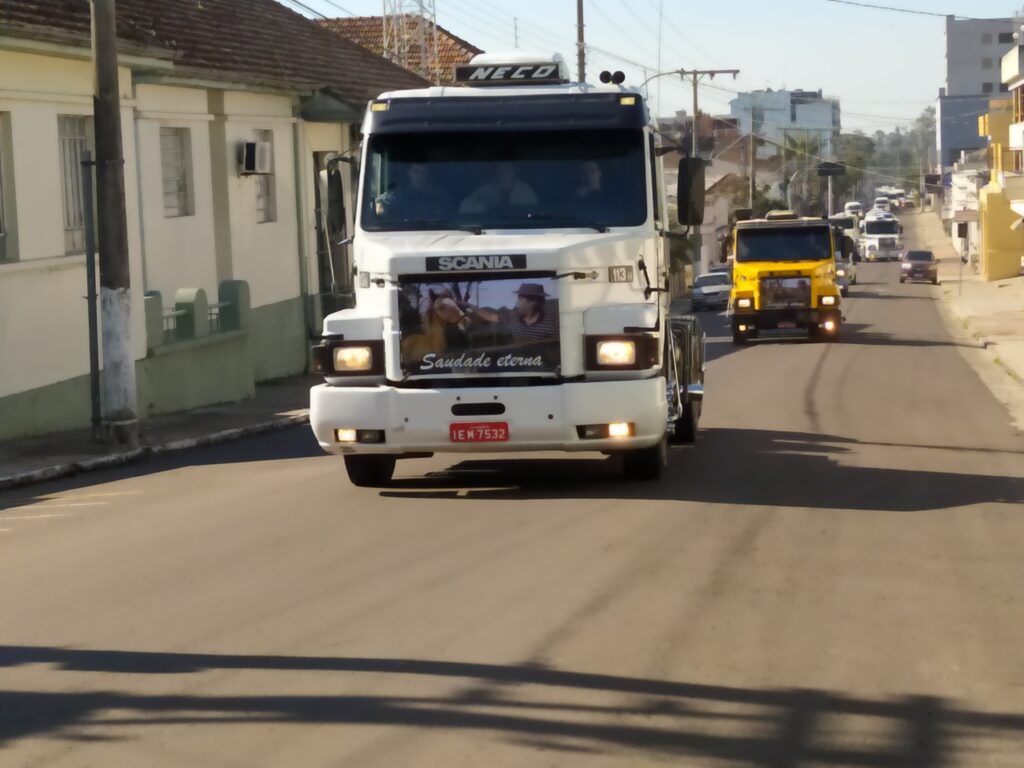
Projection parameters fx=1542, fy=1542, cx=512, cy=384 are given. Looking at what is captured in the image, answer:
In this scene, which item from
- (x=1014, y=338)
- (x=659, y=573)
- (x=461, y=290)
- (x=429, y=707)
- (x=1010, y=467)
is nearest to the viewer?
(x=429, y=707)

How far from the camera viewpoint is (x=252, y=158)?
2445 centimetres

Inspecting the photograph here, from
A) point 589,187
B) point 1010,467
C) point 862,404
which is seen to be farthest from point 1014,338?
point 589,187

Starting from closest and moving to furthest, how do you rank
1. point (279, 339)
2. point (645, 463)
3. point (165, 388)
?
point (645, 463) < point (165, 388) < point (279, 339)

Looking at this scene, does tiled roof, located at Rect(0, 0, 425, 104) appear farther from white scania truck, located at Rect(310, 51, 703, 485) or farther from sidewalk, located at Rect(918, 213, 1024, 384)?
sidewalk, located at Rect(918, 213, 1024, 384)

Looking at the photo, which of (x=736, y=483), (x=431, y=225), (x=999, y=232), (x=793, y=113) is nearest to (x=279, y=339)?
(x=431, y=225)

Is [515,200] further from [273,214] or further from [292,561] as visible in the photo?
[273,214]

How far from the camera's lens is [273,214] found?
26.9 m

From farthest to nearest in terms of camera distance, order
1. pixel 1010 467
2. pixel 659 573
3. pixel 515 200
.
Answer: pixel 1010 467 → pixel 515 200 → pixel 659 573

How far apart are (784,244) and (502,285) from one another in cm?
2358

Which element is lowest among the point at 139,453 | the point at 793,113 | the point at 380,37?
the point at 139,453

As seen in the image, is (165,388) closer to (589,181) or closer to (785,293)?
(589,181)

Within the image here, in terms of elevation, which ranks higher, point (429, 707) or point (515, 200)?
point (515, 200)

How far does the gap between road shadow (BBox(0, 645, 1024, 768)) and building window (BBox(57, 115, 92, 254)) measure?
12726mm

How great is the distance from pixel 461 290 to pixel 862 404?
1057 centimetres
